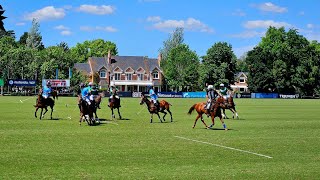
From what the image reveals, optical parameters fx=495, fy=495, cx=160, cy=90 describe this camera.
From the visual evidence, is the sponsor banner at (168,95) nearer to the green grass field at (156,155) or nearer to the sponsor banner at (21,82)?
the sponsor banner at (21,82)

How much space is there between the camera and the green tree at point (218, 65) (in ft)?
365

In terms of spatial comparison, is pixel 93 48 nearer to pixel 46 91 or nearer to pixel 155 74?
pixel 155 74

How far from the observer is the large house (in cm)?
12938

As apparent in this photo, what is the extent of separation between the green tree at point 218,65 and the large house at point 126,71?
21.1 metres

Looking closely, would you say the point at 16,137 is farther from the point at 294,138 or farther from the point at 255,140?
the point at 294,138

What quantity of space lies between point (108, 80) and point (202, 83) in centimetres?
2730

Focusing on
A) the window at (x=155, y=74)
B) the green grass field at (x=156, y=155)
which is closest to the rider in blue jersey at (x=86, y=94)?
the green grass field at (x=156, y=155)

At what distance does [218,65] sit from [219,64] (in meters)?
0.32

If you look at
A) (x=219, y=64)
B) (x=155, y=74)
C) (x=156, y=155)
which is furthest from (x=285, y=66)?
(x=156, y=155)

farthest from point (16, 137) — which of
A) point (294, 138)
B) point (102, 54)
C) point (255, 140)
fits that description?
point (102, 54)

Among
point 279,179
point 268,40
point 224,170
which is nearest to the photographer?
point 279,179

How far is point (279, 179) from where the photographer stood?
36.3 ft

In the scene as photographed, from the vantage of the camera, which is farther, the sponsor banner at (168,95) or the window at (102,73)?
the window at (102,73)

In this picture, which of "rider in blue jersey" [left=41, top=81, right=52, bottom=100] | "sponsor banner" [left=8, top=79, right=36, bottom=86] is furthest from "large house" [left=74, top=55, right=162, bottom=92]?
"rider in blue jersey" [left=41, top=81, right=52, bottom=100]
